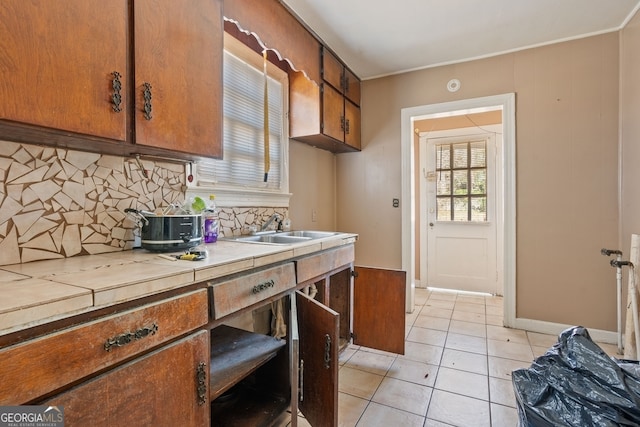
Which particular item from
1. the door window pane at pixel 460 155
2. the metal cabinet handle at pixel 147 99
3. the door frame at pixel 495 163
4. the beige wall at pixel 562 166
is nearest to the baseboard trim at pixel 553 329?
the beige wall at pixel 562 166

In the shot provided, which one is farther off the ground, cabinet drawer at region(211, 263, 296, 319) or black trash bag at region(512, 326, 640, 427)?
cabinet drawer at region(211, 263, 296, 319)

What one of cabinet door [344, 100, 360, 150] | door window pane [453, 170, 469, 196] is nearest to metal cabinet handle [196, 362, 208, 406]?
cabinet door [344, 100, 360, 150]

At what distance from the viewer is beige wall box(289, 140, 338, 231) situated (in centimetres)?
273

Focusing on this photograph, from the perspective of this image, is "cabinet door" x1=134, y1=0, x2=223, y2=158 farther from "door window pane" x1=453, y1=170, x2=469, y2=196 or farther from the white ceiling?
"door window pane" x1=453, y1=170, x2=469, y2=196

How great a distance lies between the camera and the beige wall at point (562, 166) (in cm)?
247

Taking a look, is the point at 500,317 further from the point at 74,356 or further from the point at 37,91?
the point at 37,91

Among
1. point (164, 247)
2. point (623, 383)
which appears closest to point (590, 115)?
point (623, 383)

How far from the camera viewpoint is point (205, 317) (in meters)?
1.07

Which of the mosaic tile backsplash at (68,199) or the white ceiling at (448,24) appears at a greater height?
the white ceiling at (448,24)

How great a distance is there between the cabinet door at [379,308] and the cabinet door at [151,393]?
1406mm

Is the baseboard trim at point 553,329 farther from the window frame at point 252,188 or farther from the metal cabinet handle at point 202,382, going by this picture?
the metal cabinet handle at point 202,382

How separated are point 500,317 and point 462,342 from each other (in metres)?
0.82

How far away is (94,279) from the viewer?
2.82 feet

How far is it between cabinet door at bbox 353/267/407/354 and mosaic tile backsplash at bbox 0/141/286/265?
1448 mm
